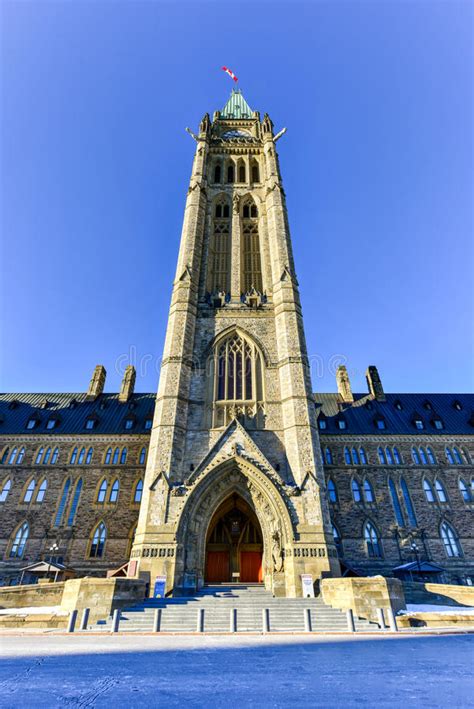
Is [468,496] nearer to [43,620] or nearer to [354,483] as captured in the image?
[354,483]

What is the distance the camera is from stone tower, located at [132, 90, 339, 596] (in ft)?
53.1

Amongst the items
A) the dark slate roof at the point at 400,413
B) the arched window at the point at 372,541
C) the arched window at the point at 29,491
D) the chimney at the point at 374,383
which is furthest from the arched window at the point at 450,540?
the arched window at the point at 29,491

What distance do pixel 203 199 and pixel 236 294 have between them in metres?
10.3

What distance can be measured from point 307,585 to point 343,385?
75.7 feet

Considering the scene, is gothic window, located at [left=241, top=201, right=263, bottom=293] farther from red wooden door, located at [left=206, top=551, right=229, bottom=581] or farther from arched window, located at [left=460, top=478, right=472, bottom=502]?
arched window, located at [left=460, top=478, right=472, bottom=502]

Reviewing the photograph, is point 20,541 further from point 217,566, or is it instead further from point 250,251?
point 250,251

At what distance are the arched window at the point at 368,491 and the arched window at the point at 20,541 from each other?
2373cm

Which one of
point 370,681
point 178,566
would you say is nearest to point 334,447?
point 178,566

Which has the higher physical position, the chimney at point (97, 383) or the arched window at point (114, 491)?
the chimney at point (97, 383)

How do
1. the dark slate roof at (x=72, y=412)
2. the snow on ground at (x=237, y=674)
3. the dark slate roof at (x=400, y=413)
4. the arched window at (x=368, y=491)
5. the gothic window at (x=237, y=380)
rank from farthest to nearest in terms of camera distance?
the dark slate roof at (x=400, y=413), the dark slate roof at (x=72, y=412), the arched window at (x=368, y=491), the gothic window at (x=237, y=380), the snow on ground at (x=237, y=674)

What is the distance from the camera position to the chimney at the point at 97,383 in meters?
33.7

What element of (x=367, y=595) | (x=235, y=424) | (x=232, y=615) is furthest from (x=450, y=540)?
(x=232, y=615)

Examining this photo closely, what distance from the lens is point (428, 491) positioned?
2641cm

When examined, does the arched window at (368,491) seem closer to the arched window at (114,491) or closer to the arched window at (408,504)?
the arched window at (408,504)
